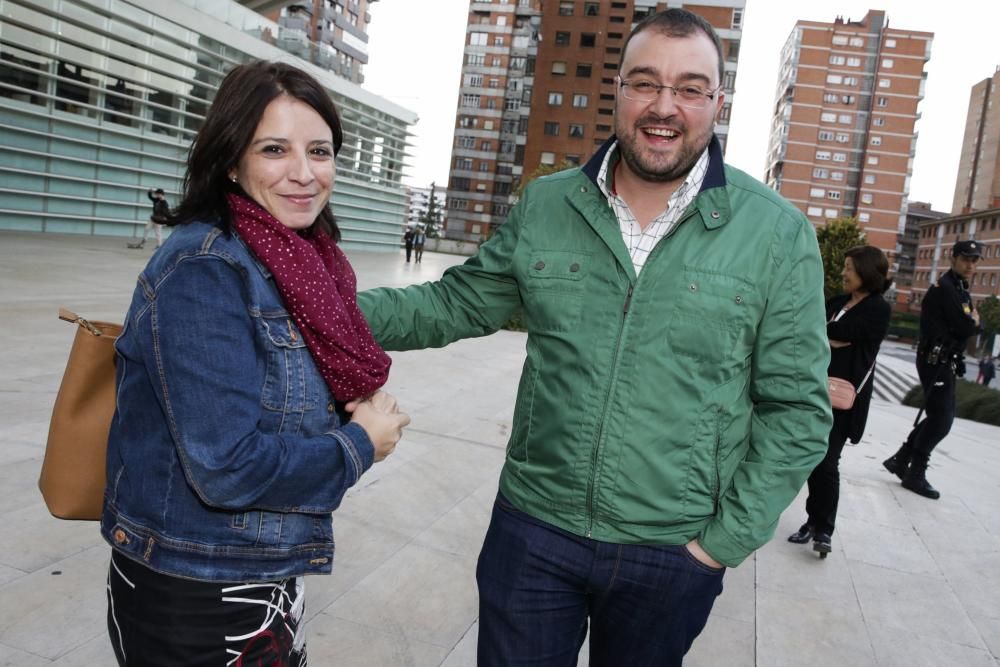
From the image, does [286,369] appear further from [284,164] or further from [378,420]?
[284,164]

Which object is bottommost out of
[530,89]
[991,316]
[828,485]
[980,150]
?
[828,485]

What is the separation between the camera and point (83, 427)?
62.4 inches

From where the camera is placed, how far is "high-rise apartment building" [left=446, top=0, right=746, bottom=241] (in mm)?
67438

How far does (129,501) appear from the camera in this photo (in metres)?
1.52

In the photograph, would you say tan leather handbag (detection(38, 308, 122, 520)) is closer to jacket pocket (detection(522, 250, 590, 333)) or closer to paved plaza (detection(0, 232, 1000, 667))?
jacket pocket (detection(522, 250, 590, 333))

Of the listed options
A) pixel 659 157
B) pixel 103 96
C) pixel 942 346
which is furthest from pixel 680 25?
pixel 103 96

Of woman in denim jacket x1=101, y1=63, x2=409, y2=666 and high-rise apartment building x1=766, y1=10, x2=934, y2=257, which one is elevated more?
high-rise apartment building x1=766, y1=10, x2=934, y2=257

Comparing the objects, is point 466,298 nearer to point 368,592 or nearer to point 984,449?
point 368,592

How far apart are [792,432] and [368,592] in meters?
2.32

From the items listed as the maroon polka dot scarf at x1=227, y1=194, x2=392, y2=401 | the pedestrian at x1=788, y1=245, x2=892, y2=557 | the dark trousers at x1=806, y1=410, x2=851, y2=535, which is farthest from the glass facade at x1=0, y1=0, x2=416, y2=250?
the maroon polka dot scarf at x1=227, y1=194, x2=392, y2=401

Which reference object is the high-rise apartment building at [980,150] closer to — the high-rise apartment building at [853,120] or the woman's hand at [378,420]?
the high-rise apartment building at [853,120]

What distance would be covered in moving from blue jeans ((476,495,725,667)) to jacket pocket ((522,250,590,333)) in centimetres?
51

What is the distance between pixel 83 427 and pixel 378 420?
57 cm

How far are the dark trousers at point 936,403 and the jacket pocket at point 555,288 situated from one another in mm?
5383
